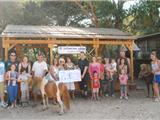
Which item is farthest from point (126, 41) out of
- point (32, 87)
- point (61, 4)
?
point (61, 4)

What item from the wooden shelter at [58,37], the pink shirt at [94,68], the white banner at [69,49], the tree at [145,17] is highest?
the tree at [145,17]

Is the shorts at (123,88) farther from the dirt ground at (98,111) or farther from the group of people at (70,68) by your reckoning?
the dirt ground at (98,111)

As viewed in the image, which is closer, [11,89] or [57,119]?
[57,119]

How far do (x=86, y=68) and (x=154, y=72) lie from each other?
2.61m

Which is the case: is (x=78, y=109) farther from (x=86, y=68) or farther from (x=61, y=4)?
(x=61, y=4)

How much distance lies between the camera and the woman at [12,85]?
41.0 ft

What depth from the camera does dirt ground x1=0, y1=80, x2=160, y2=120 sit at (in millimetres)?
10812

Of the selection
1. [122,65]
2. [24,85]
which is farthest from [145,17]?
[24,85]

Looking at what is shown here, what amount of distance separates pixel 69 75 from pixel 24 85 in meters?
1.80

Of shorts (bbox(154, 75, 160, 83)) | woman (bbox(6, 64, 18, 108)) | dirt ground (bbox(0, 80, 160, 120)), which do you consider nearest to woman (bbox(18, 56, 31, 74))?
woman (bbox(6, 64, 18, 108))

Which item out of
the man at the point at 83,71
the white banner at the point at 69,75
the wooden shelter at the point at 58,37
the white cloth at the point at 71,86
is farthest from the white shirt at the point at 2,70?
the man at the point at 83,71

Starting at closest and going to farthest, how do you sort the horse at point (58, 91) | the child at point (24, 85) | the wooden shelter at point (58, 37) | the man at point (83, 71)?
1. the horse at point (58, 91)
2. the child at point (24, 85)
3. the man at point (83, 71)
4. the wooden shelter at point (58, 37)

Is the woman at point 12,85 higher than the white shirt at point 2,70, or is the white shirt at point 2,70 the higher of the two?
the white shirt at point 2,70

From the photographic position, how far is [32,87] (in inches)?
511
